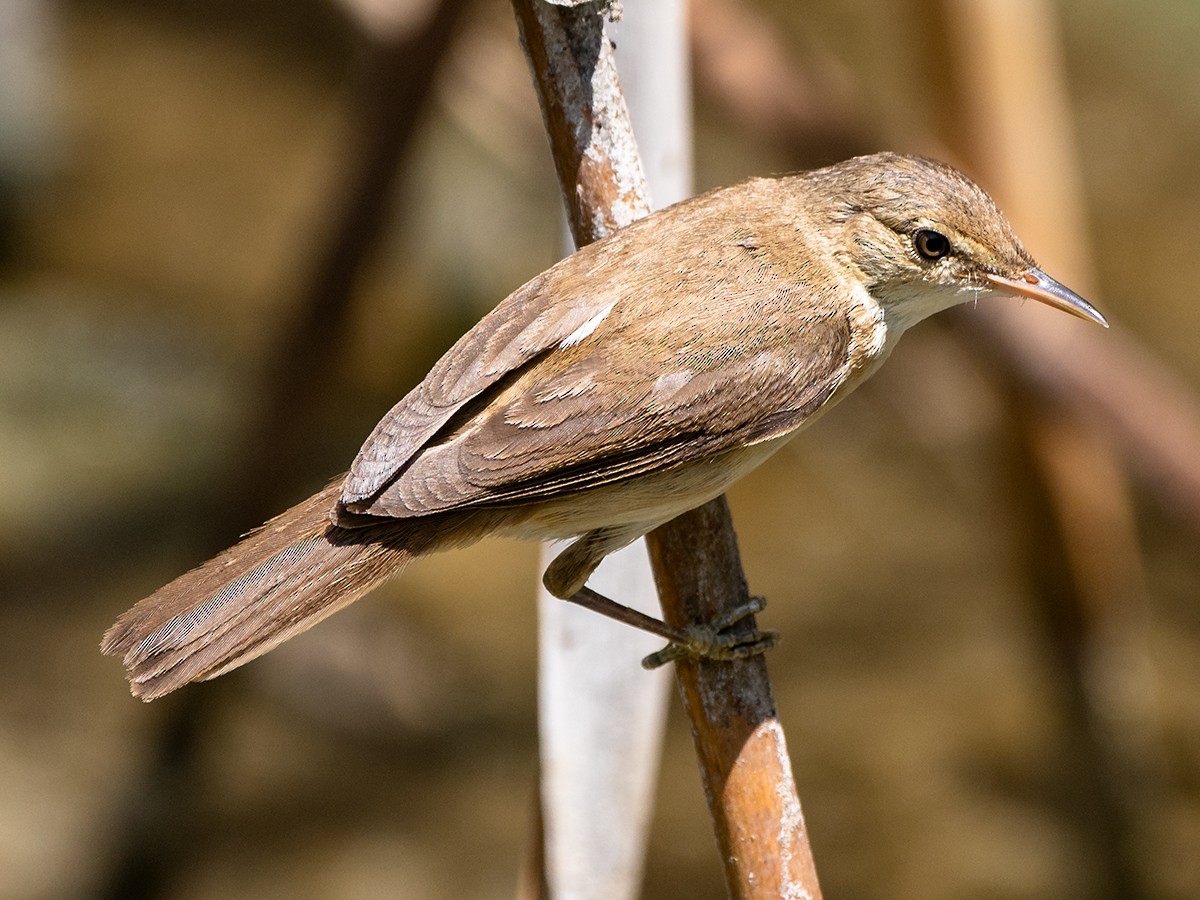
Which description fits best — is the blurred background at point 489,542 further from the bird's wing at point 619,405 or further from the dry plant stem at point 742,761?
the dry plant stem at point 742,761

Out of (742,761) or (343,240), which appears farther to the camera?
(343,240)

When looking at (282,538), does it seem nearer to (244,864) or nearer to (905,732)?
(244,864)

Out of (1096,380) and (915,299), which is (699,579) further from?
(1096,380)

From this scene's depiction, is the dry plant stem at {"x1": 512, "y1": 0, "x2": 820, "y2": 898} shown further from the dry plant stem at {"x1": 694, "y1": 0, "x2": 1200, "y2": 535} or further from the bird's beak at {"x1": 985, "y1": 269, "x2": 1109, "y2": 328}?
the dry plant stem at {"x1": 694, "y1": 0, "x2": 1200, "y2": 535}

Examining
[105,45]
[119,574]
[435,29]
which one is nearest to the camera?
[435,29]

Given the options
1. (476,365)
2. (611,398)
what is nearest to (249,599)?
(476,365)

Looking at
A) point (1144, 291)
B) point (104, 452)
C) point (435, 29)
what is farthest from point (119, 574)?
point (1144, 291)

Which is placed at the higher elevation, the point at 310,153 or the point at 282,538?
the point at 310,153
